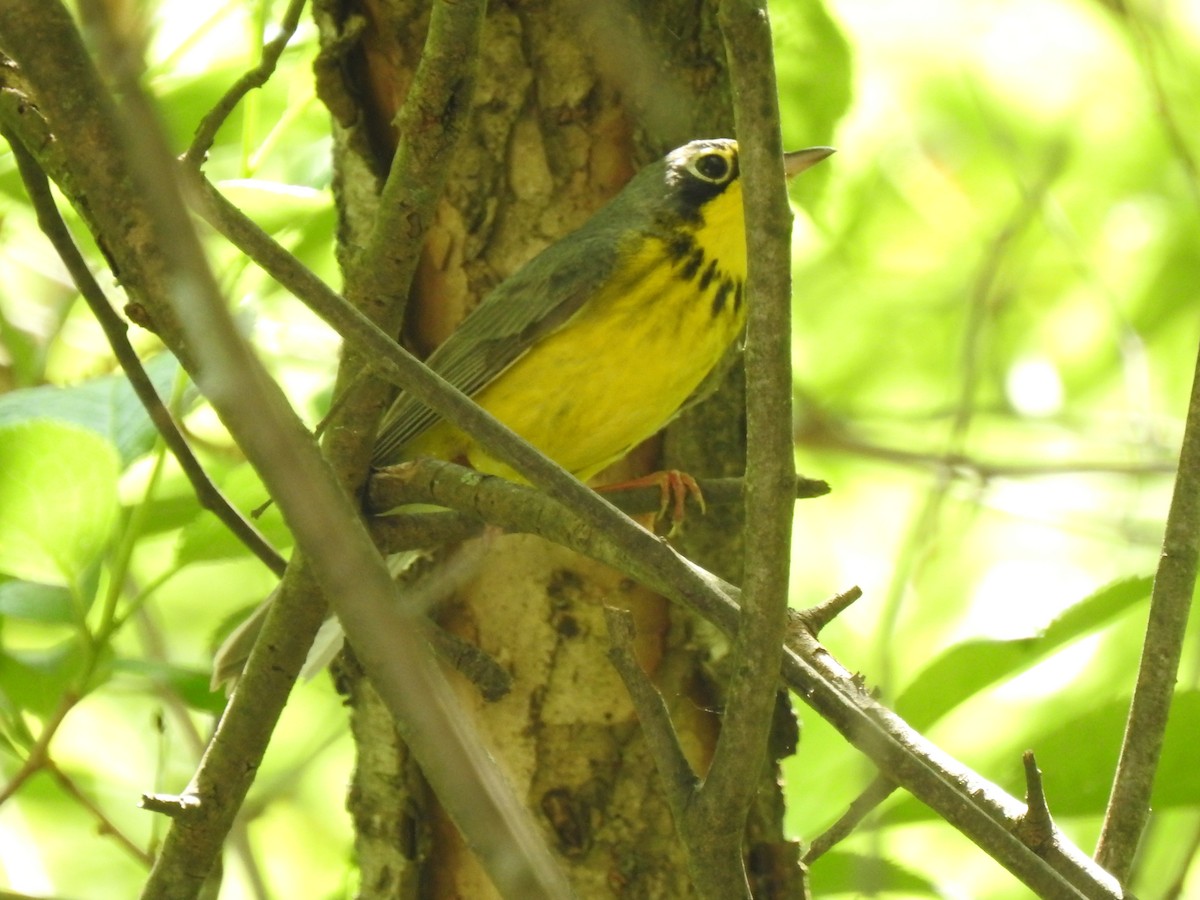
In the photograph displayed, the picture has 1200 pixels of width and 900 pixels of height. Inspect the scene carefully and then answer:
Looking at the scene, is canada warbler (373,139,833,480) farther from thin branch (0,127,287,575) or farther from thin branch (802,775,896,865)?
thin branch (802,775,896,865)

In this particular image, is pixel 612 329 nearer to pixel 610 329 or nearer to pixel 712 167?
pixel 610 329

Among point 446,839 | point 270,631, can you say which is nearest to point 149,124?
point 270,631

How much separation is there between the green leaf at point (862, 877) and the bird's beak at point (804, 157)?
154 centimetres

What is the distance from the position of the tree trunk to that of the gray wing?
0.06m

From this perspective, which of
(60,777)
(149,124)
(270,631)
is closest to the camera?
(149,124)

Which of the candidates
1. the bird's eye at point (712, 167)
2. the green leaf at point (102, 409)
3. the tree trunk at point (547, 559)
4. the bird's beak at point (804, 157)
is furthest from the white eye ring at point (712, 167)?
the green leaf at point (102, 409)

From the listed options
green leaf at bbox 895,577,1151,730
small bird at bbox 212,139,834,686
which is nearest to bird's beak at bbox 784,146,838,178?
small bird at bbox 212,139,834,686

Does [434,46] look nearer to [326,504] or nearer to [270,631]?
[270,631]

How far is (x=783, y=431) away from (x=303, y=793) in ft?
12.3

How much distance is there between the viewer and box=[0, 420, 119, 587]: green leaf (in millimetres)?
2502

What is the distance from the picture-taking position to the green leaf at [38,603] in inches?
104

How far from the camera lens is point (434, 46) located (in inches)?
90.2

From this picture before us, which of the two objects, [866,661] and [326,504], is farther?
[866,661]

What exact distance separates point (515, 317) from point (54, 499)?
1226 mm
